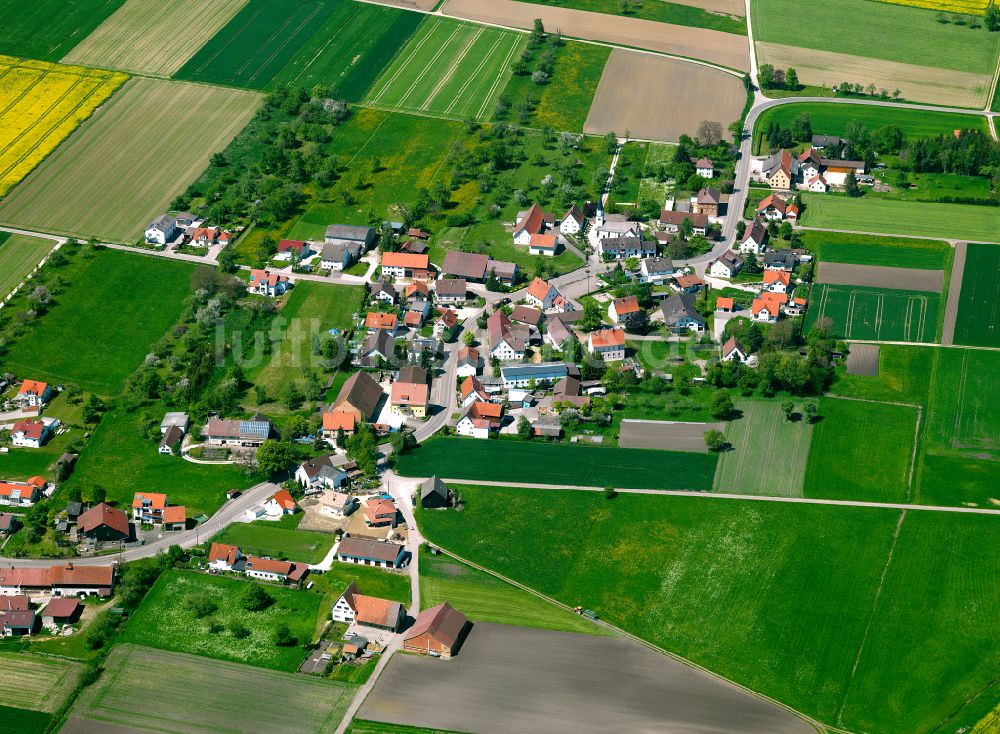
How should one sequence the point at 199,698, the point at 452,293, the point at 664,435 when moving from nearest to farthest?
1. the point at 199,698
2. the point at 664,435
3. the point at 452,293

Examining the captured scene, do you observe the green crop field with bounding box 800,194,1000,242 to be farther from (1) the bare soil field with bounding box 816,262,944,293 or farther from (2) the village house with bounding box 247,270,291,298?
(2) the village house with bounding box 247,270,291,298

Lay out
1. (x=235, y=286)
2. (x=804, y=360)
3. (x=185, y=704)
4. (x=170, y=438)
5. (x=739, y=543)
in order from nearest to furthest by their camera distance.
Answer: (x=185, y=704) < (x=739, y=543) < (x=170, y=438) < (x=804, y=360) < (x=235, y=286)

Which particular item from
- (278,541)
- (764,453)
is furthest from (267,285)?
(764,453)

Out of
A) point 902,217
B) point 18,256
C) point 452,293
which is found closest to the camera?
point 452,293

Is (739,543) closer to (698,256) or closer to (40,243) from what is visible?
(698,256)

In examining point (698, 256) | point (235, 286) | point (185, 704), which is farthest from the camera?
point (698, 256)

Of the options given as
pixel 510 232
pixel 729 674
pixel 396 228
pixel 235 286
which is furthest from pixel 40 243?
pixel 729 674

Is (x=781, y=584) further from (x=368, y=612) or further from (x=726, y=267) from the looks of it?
(x=726, y=267)
